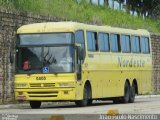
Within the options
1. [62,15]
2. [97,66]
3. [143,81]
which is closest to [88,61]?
[97,66]

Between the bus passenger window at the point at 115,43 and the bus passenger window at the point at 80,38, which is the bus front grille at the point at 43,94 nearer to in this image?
the bus passenger window at the point at 80,38

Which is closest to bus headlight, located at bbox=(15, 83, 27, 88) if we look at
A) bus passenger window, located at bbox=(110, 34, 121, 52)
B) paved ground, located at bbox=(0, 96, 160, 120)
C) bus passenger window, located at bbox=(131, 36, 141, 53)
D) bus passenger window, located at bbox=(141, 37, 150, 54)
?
paved ground, located at bbox=(0, 96, 160, 120)

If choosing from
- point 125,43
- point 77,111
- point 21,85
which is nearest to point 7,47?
point 21,85

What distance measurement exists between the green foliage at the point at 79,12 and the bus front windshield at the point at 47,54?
18.4ft

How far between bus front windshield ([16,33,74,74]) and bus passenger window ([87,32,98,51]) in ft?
5.10

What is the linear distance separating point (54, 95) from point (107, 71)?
4.57 m

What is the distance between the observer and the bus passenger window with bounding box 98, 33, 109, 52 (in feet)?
99.5

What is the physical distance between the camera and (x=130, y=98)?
109 ft

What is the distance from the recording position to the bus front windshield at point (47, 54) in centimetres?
2752

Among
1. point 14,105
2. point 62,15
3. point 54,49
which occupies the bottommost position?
point 14,105

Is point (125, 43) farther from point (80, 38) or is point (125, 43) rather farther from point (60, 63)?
point (60, 63)

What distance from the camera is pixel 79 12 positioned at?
148 ft

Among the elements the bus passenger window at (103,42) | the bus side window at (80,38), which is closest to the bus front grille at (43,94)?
the bus side window at (80,38)

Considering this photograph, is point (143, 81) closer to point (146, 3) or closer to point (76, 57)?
point (76, 57)
